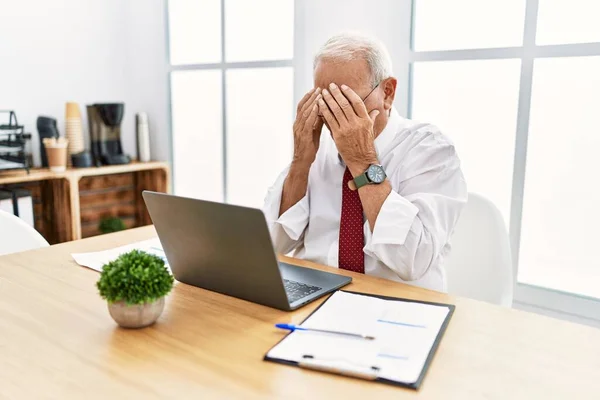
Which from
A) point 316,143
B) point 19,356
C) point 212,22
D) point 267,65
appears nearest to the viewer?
point 19,356

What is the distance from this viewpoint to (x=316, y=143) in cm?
156

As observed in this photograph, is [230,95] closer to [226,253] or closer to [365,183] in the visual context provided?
[365,183]

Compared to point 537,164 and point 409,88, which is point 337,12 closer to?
point 409,88

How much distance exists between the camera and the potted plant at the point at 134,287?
0.93 metres

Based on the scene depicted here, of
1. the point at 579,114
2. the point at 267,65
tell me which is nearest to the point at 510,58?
the point at 579,114

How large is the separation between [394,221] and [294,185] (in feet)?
1.31

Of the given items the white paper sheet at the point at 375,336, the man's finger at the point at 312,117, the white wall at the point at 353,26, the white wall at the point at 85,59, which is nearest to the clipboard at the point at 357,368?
the white paper sheet at the point at 375,336

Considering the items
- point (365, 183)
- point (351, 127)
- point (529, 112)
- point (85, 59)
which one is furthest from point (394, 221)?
point (85, 59)

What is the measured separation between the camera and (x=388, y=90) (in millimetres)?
1512

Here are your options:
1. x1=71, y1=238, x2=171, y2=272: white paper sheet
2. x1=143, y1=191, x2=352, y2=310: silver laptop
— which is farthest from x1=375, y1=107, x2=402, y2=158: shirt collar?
x1=71, y1=238, x2=171, y2=272: white paper sheet

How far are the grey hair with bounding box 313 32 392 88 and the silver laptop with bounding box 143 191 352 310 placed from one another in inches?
22.7

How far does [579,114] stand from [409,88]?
0.66m

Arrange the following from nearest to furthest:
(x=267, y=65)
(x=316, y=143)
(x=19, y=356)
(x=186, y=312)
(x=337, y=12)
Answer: (x=19, y=356), (x=186, y=312), (x=316, y=143), (x=337, y=12), (x=267, y=65)

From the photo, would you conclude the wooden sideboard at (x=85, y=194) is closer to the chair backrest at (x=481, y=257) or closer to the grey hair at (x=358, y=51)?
the grey hair at (x=358, y=51)
